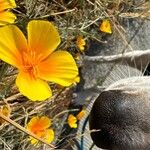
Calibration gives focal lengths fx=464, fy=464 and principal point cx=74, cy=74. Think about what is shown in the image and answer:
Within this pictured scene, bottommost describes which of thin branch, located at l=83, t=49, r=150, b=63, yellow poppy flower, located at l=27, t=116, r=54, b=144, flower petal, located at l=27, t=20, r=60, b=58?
thin branch, located at l=83, t=49, r=150, b=63

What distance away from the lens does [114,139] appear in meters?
1.34

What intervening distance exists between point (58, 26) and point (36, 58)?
0.88m

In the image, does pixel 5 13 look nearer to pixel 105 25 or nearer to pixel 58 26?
pixel 58 26

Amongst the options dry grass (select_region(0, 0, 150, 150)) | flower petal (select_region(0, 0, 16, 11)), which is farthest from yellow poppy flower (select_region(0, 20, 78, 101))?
dry grass (select_region(0, 0, 150, 150))

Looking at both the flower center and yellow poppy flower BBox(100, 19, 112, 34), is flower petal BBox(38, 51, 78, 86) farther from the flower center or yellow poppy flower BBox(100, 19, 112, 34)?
yellow poppy flower BBox(100, 19, 112, 34)

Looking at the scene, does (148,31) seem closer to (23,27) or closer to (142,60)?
(142,60)

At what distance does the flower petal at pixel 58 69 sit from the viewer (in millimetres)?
853

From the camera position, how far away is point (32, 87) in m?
0.82

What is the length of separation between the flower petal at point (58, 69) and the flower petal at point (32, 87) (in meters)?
0.02

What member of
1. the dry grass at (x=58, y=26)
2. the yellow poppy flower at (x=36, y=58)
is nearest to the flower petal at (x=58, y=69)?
the yellow poppy flower at (x=36, y=58)

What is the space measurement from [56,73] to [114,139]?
0.54m

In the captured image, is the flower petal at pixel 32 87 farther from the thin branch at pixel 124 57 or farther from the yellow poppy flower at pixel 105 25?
the yellow poppy flower at pixel 105 25

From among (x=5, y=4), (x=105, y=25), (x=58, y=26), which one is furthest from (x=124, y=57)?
(x=5, y=4)

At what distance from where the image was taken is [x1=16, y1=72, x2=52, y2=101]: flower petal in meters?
0.79
